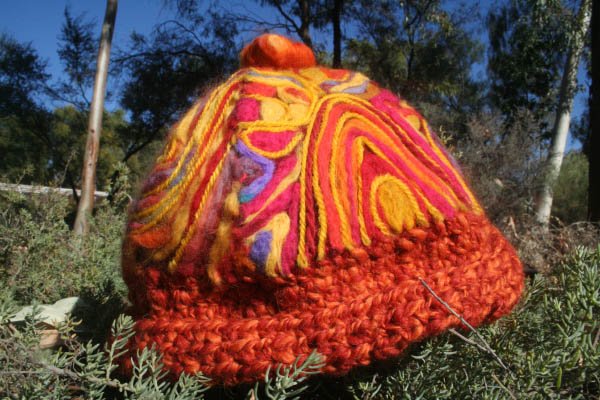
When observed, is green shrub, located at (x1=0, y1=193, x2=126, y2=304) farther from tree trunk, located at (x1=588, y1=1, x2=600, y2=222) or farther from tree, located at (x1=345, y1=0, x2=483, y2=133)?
tree, located at (x1=345, y1=0, x2=483, y2=133)

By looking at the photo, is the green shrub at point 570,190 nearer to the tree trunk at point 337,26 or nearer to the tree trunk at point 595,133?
the tree trunk at point 337,26

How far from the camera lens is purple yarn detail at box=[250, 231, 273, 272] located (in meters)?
0.56

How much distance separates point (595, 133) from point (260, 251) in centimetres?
255

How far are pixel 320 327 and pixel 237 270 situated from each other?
0.40ft

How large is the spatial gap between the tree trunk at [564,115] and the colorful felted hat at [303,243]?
3.69 meters

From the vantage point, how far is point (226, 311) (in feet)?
1.97

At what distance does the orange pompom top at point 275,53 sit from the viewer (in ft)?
2.48

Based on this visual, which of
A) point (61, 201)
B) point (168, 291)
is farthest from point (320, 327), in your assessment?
point (61, 201)

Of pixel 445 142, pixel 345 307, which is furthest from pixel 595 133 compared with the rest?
pixel 345 307

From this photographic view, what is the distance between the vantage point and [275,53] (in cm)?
75

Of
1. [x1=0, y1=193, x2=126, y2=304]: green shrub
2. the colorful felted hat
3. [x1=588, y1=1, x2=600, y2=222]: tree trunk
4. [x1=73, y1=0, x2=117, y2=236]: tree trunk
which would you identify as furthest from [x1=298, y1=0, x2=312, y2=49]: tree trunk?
the colorful felted hat

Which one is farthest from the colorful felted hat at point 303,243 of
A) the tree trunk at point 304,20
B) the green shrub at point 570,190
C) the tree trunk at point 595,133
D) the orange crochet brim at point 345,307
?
the green shrub at point 570,190

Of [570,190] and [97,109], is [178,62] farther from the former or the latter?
[570,190]

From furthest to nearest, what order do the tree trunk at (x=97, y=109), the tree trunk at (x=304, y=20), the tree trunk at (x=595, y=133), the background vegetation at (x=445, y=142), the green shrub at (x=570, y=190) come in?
the green shrub at (x=570, y=190) < the tree trunk at (x=304, y=20) < the tree trunk at (x=97, y=109) < the tree trunk at (x=595, y=133) < the background vegetation at (x=445, y=142)
